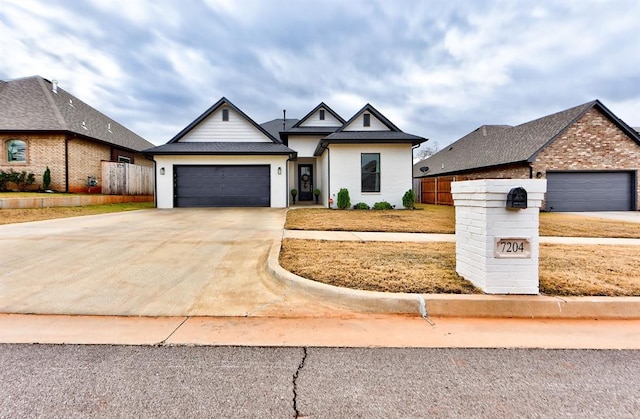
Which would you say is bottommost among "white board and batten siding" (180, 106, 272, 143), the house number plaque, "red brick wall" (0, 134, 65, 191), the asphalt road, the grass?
the asphalt road

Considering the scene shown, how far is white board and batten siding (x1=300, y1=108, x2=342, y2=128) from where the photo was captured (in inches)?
816

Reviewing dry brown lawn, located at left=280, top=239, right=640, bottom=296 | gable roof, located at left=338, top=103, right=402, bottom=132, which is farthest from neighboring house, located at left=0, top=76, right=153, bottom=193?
dry brown lawn, located at left=280, top=239, right=640, bottom=296

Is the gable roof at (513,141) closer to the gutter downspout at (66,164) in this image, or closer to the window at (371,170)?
the window at (371,170)

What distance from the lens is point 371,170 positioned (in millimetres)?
16594

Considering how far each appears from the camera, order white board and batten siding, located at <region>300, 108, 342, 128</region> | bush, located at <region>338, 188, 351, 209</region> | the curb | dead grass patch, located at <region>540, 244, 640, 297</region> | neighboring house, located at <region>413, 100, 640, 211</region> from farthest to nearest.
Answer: white board and batten siding, located at <region>300, 108, 342, 128</region>, neighboring house, located at <region>413, 100, 640, 211</region>, bush, located at <region>338, 188, 351, 209</region>, dead grass patch, located at <region>540, 244, 640, 297</region>, the curb

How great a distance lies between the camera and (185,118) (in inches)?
1112

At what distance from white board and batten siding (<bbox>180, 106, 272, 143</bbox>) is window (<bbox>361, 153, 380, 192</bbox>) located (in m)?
5.65

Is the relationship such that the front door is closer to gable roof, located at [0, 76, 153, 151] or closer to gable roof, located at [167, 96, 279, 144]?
gable roof, located at [167, 96, 279, 144]

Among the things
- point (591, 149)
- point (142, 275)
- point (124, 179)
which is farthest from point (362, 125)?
point (142, 275)

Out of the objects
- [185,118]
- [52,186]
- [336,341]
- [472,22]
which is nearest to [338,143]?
[472,22]

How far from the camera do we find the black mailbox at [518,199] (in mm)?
3724

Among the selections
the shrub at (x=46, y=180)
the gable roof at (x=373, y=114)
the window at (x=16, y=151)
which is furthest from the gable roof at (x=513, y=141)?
the window at (x=16, y=151)

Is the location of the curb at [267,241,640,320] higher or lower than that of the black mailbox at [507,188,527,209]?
lower

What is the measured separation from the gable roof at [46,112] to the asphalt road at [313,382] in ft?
60.6
